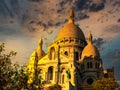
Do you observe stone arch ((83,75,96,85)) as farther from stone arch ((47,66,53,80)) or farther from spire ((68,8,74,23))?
spire ((68,8,74,23))

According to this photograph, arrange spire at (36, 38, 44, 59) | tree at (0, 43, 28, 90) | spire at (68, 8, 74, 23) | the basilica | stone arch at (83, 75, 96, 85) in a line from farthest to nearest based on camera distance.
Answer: spire at (68, 8, 74, 23), spire at (36, 38, 44, 59), stone arch at (83, 75, 96, 85), the basilica, tree at (0, 43, 28, 90)

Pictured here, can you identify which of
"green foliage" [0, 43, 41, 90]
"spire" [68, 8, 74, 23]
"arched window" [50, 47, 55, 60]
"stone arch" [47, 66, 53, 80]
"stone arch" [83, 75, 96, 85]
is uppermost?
"spire" [68, 8, 74, 23]

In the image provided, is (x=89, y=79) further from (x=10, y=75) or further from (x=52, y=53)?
(x=10, y=75)

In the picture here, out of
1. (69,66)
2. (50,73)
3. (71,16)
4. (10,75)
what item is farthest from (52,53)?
(10,75)

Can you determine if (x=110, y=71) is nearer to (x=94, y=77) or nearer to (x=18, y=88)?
(x=94, y=77)

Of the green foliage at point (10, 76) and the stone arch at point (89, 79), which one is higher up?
the stone arch at point (89, 79)

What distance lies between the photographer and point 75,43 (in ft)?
294

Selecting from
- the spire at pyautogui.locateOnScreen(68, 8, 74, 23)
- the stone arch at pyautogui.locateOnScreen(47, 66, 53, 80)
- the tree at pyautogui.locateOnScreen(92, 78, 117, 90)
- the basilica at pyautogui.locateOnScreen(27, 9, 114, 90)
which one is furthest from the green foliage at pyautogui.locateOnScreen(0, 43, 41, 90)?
the spire at pyautogui.locateOnScreen(68, 8, 74, 23)

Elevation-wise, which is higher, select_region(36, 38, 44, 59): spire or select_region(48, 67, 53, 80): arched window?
select_region(36, 38, 44, 59): spire

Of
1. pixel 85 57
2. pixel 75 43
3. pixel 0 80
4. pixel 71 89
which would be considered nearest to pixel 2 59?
pixel 0 80

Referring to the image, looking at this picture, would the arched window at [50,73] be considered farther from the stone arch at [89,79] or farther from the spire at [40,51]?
the spire at [40,51]

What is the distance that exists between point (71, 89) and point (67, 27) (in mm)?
31471

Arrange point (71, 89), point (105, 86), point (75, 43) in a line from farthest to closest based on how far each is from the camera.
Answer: point (75, 43) < point (71, 89) < point (105, 86)

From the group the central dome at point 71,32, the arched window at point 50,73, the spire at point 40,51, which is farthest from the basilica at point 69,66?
the spire at point 40,51
